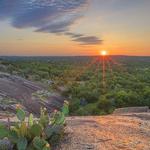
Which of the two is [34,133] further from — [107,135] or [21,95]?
[21,95]

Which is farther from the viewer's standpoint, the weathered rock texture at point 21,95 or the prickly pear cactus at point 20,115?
the weathered rock texture at point 21,95

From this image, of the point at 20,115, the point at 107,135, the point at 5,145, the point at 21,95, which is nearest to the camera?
the point at 5,145

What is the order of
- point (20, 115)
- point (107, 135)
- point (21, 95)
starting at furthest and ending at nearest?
point (21, 95), point (107, 135), point (20, 115)

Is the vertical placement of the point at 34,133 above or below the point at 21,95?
above

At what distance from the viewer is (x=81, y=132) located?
7129 mm

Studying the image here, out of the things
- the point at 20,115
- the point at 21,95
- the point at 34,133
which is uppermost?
the point at 20,115

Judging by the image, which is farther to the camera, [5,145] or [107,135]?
[107,135]

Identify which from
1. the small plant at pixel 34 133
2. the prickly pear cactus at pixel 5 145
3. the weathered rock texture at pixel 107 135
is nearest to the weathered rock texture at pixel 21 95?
the weathered rock texture at pixel 107 135

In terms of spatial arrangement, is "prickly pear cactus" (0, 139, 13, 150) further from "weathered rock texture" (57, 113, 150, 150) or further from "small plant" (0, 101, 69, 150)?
"weathered rock texture" (57, 113, 150, 150)

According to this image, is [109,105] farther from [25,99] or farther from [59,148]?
[59,148]

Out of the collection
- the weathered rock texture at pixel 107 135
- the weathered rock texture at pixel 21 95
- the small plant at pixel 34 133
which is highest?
the small plant at pixel 34 133

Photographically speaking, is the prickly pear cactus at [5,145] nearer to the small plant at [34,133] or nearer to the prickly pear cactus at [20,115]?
the small plant at [34,133]

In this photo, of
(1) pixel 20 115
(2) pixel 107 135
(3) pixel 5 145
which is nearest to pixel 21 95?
(2) pixel 107 135

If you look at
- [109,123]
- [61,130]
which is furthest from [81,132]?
[109,123]
